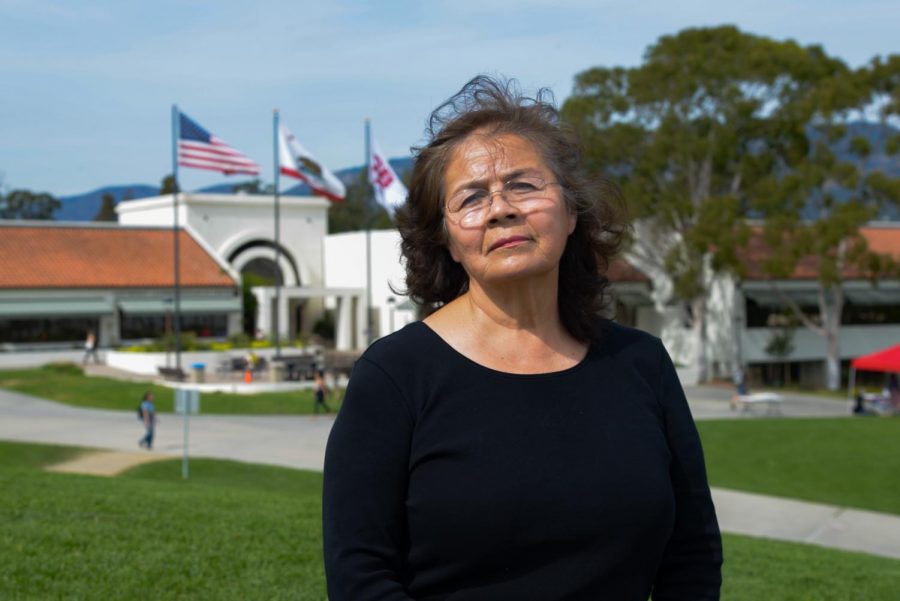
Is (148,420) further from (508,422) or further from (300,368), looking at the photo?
(508,422)

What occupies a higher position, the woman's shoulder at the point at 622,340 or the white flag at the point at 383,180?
the white flag at the point at 383,180

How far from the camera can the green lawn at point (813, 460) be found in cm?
1714

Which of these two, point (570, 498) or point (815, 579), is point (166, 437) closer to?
point (815, 579)

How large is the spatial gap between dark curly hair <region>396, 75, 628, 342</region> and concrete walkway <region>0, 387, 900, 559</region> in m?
11.4

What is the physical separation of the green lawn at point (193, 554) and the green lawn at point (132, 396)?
57.3ft

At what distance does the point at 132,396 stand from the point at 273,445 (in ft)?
33.4

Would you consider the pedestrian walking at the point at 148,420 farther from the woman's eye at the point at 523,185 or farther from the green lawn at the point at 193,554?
the woman's eye at the point at 523,185

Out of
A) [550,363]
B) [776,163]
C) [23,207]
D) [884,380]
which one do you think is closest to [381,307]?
[776,163]

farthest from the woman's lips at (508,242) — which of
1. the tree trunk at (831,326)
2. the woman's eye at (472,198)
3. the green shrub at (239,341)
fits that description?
the tree trunk at (831,326)

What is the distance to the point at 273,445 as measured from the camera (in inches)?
845

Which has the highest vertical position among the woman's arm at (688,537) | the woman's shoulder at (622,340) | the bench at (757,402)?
the woman's shoulder at (622,340)

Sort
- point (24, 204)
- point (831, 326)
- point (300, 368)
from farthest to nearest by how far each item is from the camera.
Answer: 1. point (24, 204)
2. point (831, 326)
3. point (300, 368)

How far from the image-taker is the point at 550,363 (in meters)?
2.50

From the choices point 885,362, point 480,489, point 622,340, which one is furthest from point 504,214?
point 885,362
